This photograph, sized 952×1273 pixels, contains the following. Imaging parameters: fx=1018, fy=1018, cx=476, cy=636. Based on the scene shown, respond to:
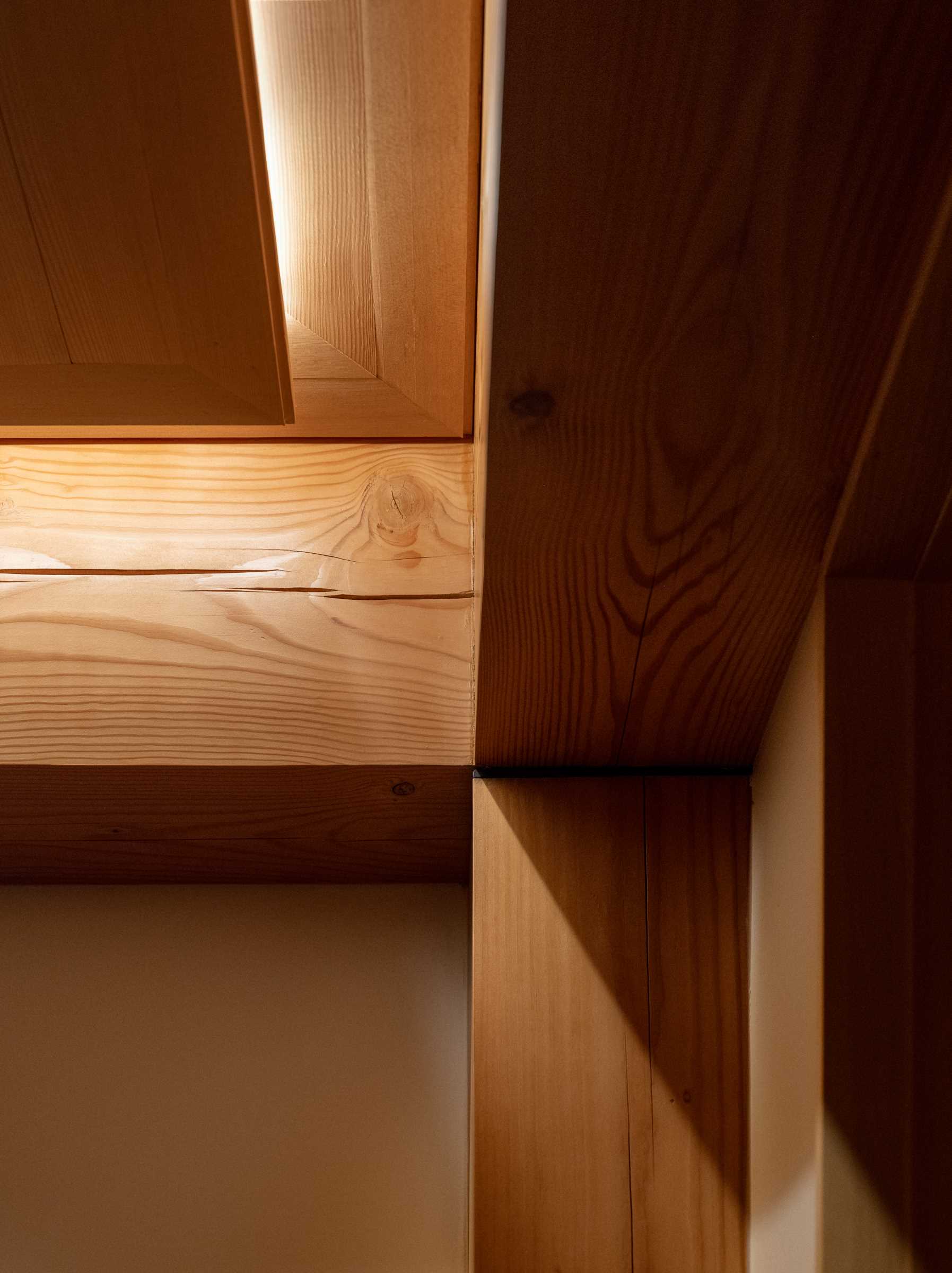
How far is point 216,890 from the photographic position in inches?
60.9

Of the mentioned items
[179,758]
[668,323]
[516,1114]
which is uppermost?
[668,323]

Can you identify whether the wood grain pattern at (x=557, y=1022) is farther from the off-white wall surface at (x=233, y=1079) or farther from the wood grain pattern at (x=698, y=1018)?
the off-white wall surface at (x=233, y=1079)

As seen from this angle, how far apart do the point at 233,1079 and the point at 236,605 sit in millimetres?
705

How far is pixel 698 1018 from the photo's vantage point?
118 centimetres

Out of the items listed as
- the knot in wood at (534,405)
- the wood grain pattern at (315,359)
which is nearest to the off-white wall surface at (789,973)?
the knot in wood at (534,405)

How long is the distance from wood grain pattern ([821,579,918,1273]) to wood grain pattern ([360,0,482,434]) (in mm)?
510

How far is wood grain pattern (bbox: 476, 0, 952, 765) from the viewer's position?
569 millimetres

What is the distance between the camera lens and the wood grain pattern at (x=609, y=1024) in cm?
112

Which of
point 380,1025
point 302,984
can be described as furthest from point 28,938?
point 380,1025

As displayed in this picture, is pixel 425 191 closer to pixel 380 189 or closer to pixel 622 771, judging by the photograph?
pixel 380 189

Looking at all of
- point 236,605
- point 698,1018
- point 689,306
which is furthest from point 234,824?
point 689,306

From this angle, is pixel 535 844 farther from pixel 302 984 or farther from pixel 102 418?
pixel 102 418

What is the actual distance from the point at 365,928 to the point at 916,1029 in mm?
831

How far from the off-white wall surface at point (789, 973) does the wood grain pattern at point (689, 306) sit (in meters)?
0.08
